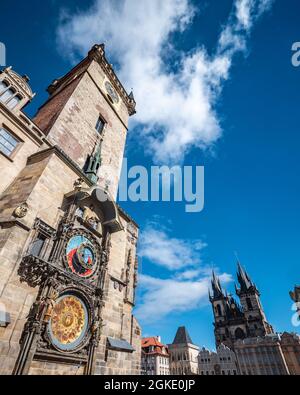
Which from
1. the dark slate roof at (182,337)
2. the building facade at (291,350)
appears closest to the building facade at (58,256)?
the building facade at (291,350)

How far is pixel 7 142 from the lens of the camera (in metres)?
9.76

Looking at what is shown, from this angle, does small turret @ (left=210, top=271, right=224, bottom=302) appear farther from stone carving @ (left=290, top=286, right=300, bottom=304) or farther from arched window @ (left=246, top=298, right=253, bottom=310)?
stone carving @ (left=290, top=286, right=300, bottom=304)

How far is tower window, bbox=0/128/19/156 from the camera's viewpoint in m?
9.48

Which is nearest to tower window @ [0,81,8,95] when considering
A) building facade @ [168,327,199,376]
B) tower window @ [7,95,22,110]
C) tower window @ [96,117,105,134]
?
tower window @ [7,95,22,110]

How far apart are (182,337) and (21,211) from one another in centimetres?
8371

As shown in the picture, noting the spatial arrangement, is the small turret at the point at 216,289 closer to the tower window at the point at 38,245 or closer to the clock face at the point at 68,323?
the clock face at the point at 68,323

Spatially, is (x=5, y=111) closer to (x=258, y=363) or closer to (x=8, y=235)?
(x=8, y=235)

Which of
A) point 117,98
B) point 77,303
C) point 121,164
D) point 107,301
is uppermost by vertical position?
point 117,98

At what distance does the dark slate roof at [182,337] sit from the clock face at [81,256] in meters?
77.5

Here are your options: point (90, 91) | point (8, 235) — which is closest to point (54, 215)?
point (8, 235)

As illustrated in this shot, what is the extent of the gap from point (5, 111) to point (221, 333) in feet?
302

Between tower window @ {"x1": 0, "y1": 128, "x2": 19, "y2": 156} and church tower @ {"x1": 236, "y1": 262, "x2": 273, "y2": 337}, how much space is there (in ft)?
281
